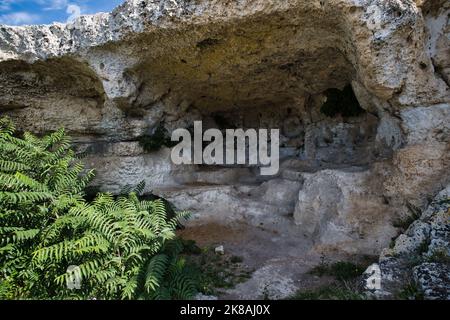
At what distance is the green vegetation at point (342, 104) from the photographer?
8.90 m

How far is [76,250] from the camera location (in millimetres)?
3814

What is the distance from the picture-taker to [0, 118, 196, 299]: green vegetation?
3.89m

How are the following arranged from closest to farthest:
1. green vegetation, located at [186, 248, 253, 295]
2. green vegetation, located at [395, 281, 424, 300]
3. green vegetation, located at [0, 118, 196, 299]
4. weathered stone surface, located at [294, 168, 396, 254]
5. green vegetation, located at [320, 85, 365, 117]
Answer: green vegetation, located at [395, 281, 424, 300] → green vegetation, located at [0, 118, 196, 299] → green vegetation, located at [186, 248, 253, 295] → weathered stone surface, located at [294, 168, 396, 254] → green vegetation, located at [320, 85, 365, 117]

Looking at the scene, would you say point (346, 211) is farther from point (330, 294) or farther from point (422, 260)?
point (330, 294)

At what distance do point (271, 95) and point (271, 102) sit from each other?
742mm

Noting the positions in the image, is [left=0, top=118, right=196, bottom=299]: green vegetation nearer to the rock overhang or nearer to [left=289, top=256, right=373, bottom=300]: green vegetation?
[left=289, top=256, right=373, bottom=300]: green vegetation

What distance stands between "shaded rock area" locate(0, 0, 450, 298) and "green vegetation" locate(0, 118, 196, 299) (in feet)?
4.56

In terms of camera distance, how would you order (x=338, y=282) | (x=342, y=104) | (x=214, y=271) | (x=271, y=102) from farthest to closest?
1. (x=271, y=102)
2. (x=342, y=104)
3. (x=214, y=271)
4. (x=338, y=282)

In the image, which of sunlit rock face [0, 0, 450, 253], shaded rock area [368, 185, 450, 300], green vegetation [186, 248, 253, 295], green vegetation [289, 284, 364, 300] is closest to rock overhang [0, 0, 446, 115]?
sunlit rock face [0, 0, 450, 253]

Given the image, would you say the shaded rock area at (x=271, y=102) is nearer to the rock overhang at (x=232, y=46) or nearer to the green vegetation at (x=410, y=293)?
the rock overhang at (x=232, y=46)

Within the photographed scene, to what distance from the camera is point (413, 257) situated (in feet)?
13.9

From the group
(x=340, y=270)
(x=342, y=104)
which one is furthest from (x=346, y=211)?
(x=342, y=104)

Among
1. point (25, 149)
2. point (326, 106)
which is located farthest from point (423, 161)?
point (25, 149)
